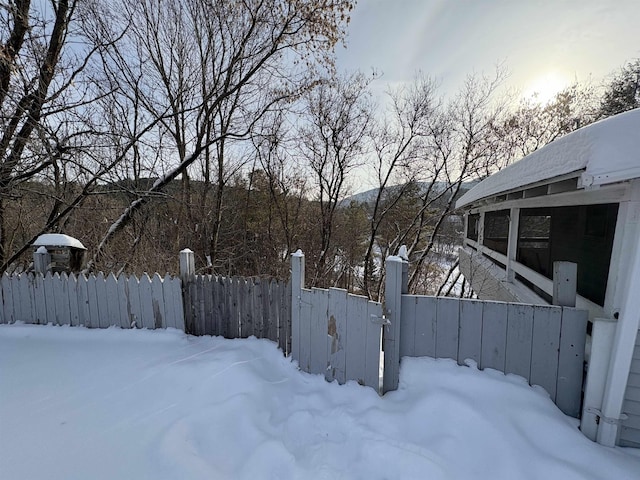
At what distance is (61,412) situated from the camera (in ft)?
8.00

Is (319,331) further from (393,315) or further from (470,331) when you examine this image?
(470,331)

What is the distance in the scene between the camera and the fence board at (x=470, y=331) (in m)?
2.39

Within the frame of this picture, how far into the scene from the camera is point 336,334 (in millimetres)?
2869

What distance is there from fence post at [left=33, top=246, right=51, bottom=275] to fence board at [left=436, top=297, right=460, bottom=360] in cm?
573

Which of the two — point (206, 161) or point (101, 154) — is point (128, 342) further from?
point (206, 161)

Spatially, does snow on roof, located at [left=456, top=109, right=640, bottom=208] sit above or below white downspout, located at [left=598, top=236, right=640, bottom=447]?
above

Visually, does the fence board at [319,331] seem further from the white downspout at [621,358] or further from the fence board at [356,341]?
the white downspout at [621,358]

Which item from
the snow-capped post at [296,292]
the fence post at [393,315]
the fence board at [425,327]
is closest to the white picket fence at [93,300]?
the snow-capped post at [296,292]

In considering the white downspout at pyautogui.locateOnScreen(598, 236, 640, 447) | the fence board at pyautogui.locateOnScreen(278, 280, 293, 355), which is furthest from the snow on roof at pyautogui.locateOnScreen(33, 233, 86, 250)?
the white downspout at pyautogui.locateOnScreen(598, 236, 640, 447)

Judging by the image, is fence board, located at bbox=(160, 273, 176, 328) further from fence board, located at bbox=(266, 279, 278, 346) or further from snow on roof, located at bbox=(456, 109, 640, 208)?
snow on roof, located at bbox=(456, 109, 640, 208)

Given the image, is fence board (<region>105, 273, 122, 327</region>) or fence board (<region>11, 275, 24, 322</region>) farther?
fence board (<region>11, 275, 24, 322</region>)

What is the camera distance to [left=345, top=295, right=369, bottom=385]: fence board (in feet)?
8.79

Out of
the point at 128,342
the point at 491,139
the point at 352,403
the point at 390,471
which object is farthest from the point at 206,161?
the point at 491,139

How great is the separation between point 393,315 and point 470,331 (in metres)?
0.66
